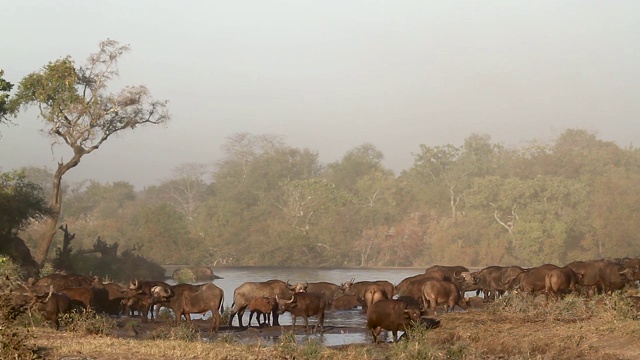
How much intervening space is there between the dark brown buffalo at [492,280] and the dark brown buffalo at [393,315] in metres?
11.5

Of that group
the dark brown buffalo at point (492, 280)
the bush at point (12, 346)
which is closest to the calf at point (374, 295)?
the dark brown buffalo at point (492, 280)

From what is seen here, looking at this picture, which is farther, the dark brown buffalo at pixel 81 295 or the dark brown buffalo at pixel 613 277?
the dark brown buffalo at pixel 613 277

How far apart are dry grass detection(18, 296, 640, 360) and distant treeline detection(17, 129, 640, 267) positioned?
39654 mm

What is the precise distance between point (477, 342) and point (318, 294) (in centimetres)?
510

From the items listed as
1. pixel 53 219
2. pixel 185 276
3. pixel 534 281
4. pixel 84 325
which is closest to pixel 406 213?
pixel 185 276

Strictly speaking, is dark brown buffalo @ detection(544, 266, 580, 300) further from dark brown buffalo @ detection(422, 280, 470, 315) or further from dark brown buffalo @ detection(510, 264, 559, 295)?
dark brown buffalo @ detection(422, 280, 470, 315)

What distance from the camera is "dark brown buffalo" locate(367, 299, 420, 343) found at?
17562mm

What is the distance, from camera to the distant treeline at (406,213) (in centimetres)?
6894

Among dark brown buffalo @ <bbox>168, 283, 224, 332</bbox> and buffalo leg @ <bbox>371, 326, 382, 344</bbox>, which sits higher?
dark brown buffalo @ <bbox>168, 283, 224, 332</bbox>

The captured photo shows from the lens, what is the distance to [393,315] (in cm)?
1767

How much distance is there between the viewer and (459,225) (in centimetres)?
7700

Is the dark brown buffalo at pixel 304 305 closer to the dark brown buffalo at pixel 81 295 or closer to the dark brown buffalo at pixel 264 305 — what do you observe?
the dark brown buffalo at pixel 264 305

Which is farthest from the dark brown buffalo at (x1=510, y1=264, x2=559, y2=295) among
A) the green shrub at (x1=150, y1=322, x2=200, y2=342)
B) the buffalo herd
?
the green shrub at (x1=150, y1=322, x2=200, y2=342)

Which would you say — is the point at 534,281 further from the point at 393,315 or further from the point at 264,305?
the point at 393,315
